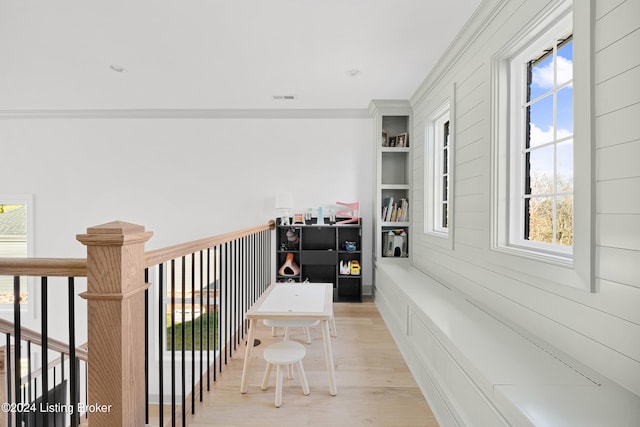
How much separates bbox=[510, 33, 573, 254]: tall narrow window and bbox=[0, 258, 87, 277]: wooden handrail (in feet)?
6.62

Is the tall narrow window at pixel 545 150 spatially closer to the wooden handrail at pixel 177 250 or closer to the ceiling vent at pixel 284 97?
the wooden handrail at pixel 177 250

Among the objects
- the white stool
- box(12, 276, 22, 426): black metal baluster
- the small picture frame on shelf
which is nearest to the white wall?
the small picture frame on shelf

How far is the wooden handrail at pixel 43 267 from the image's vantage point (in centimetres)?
110

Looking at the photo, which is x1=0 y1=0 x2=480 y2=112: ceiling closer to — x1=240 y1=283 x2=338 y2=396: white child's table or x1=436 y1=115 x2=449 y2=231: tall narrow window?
x1=436 y1=115 x2=449 y2=231: tall narrow window

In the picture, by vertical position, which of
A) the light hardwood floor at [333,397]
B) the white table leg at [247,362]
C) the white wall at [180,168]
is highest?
the white wall at [180,168]

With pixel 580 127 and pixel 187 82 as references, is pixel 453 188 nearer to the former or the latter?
pixel 580 127

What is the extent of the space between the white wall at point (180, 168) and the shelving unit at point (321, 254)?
357 millimetres

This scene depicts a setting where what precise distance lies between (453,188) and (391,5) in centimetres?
146

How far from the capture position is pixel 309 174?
4715mm

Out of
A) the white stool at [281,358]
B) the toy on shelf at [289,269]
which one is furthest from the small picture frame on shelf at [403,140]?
the white stool at [281,358]

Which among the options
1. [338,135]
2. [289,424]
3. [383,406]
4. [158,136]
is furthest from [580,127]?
[158,136]

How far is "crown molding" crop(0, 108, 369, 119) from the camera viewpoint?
4.66 m

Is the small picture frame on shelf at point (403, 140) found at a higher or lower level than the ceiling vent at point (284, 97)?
lower

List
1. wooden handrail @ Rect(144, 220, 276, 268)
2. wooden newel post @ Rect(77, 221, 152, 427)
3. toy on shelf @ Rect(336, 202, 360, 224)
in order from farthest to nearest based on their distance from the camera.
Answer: toy on shelf @ Rect(336, 202, 360, 224), wooden handrail @ Rect(144, 220, 276, 268), wooden newel post @ Rect(77, 221, 152, 427)
